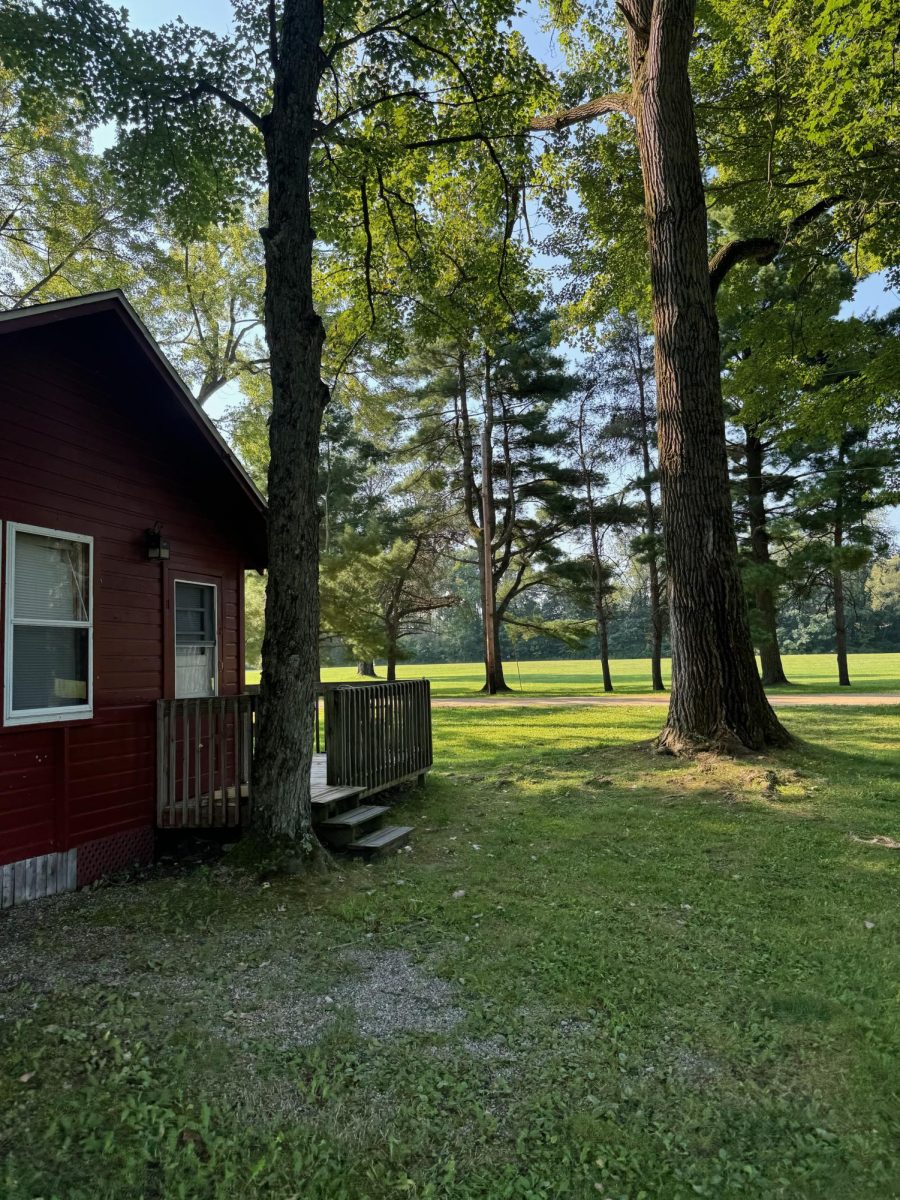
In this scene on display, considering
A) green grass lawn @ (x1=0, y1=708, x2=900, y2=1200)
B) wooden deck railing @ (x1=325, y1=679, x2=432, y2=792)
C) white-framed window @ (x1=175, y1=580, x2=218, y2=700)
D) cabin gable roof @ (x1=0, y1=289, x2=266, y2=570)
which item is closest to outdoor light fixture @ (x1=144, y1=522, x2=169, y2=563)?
white-framed window @ (x1=175, y1=580, x2=218, y2=700)

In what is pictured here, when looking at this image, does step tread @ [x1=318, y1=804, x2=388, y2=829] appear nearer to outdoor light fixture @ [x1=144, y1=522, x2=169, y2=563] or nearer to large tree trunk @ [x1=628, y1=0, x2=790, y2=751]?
outdoor light fixture @ [x1=144, y1=522, x2=169, y2=563]

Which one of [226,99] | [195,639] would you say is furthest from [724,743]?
[226,99]

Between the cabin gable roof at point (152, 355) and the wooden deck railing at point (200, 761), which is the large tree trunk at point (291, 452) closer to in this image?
the wooden deck railing at point (200, 761)

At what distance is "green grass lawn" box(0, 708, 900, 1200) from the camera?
84.8 inches

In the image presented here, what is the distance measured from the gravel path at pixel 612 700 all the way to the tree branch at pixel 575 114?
13.1 meters

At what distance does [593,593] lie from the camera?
26109mm

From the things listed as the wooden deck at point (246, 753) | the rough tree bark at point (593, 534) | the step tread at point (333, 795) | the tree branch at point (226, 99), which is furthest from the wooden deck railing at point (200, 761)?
the rough tree bark at point (593, 534)

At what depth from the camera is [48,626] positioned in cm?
522

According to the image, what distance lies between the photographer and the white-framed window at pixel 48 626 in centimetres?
491

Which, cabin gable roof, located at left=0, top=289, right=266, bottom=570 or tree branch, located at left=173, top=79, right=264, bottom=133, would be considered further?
tree branch, located at left=173, top=79, right=264, bottom=133

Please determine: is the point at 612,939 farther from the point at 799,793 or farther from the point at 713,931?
the point at 799,793

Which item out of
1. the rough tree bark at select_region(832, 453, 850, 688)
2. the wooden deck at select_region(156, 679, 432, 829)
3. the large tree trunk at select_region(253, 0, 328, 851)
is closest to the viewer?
the large tree trunk at select_region(253, 0, 328, 851)

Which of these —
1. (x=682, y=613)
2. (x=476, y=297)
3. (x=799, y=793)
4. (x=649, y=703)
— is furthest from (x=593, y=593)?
(x=799, y=793)

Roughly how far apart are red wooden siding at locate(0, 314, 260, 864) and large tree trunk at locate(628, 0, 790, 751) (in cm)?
→ 553
